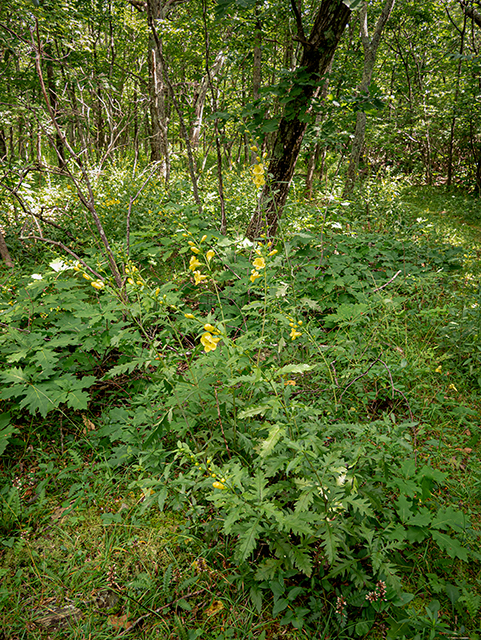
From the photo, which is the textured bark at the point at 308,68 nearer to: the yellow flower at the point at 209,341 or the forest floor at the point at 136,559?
the yellow flower at the point at 209,341

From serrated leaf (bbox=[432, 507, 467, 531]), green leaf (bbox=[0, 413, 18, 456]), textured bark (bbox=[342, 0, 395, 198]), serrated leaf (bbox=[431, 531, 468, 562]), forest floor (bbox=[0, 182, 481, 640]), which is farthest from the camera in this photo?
textured bark (bbox=[342, 0, 395, 198])

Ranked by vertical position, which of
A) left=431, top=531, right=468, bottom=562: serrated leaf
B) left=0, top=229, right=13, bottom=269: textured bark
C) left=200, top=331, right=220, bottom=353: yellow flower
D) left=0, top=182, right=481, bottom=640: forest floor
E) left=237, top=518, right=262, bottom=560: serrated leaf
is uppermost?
left=200, top=331, right=220, bottom=353: yellow flower

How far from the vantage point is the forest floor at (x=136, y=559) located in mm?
1397

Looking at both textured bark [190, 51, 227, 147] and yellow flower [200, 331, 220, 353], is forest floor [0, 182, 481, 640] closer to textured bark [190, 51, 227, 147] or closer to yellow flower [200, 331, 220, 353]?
yellow flower [200, 331, 220, 353]

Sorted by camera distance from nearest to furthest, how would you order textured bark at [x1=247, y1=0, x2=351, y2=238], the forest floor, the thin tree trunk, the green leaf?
the forest floor, the green leaf, textured bark at [x1=247, y1=0, x2=351, y2=238], the thin tree trunk

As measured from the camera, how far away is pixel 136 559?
164 cm

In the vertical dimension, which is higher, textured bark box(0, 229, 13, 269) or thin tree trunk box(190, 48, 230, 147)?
thin tree trunk box(190, 48, 230, 147)

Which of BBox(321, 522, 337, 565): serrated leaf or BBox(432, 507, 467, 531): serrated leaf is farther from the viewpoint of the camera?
BBox(432, 507, 467, 531): serrated leaf

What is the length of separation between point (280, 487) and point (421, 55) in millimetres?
13821

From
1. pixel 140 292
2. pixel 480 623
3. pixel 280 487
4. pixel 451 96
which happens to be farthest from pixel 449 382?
pixel 451 96

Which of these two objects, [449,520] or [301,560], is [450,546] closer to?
[449,520]

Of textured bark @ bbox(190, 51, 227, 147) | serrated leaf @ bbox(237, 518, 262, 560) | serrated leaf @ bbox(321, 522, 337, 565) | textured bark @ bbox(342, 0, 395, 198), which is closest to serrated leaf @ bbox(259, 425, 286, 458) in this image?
serrated leaf @ bbox(237, 518, 262, 560)

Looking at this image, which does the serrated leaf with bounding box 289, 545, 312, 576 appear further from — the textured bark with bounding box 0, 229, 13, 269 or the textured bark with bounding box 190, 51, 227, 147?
the textured bark with bounding box 190, 51, 227, 147

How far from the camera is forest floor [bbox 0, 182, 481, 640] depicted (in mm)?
1397
